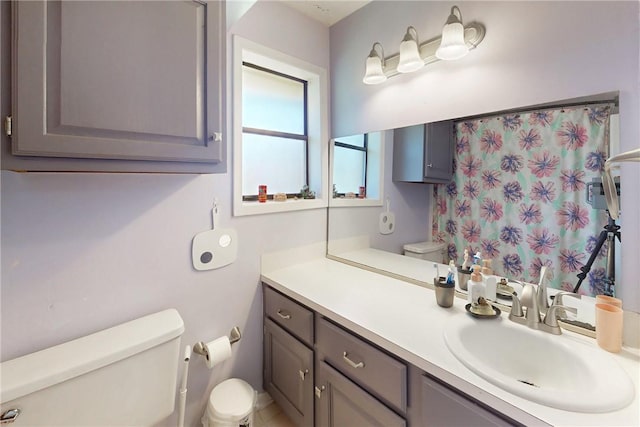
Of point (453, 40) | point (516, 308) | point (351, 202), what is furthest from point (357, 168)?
point (516, 308)

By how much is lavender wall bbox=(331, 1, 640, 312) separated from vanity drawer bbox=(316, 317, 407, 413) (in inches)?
30.4

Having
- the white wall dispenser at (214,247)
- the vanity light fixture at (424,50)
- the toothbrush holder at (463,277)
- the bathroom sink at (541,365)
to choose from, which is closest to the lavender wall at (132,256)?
the white wall dispenser at (214,247)

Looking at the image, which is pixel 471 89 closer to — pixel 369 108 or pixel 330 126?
pixel 369 108

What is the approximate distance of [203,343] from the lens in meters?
1.40

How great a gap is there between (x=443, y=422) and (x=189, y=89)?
1.33 metres

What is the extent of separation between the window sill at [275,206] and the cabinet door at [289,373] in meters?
0.63

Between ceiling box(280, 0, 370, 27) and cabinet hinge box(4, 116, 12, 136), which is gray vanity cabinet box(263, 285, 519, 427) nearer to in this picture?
cabinet hinge box(4, 116, 12, 136)

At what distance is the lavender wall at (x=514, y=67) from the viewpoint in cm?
89

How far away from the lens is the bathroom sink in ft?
2.16

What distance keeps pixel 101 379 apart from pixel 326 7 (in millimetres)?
2094

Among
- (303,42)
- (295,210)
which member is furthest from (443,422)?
(303,42)

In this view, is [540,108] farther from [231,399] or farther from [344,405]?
[231,399]

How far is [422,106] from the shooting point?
1425 millimetres

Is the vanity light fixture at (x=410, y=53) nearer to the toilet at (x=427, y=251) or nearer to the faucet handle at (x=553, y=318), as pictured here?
the toilet at (x=427, y=251)
